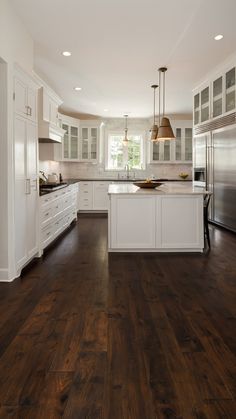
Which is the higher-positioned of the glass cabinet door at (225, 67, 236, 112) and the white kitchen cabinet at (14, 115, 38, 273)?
the glass cabinet door at (225, 67, 236, 112)

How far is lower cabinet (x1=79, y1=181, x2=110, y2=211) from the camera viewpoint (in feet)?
30.1

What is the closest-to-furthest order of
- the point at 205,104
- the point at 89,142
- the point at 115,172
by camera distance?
the point at 205,104 < the point at 89,142 < the point at 115,172

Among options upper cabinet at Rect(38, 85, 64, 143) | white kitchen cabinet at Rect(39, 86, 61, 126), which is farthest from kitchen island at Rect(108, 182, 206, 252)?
white kitchen cabinet at Rect(39, 86, 61, 126)

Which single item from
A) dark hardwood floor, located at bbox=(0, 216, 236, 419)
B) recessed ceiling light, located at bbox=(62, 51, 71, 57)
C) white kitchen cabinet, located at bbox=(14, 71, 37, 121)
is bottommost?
dark hardwood floor, located at bbox=(0, 216, 236, 419)

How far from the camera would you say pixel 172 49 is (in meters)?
4.73

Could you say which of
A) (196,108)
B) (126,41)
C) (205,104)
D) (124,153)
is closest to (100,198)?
(124,153)

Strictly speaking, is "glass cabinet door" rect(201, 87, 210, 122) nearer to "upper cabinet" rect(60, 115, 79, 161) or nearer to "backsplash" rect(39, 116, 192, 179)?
"backsplash" rect(39, 116, 192, 179)

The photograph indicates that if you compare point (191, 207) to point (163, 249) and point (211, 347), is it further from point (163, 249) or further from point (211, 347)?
point (211, 347)

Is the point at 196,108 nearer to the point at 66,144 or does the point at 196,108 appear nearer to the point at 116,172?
the point at 116,172

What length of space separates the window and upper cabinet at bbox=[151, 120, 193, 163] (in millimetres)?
571

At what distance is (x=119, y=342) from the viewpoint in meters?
2.18

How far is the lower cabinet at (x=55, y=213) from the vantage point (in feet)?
15.7

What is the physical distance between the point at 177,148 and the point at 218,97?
12.0 feet

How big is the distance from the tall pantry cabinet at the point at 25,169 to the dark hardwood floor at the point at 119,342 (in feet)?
1.38
